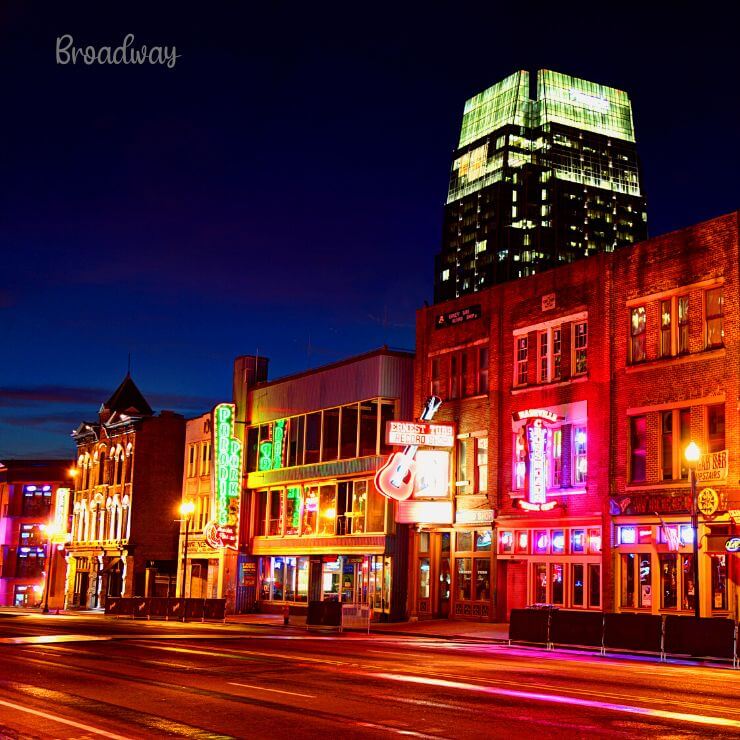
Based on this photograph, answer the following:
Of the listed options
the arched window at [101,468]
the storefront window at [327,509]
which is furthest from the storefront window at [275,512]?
the arched window at [101,468]

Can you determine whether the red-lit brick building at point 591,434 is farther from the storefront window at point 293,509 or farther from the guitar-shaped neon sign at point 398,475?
the storefront window at point 293,509

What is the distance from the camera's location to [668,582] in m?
35.5

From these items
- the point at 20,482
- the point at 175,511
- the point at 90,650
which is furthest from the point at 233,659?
the point at 20,482

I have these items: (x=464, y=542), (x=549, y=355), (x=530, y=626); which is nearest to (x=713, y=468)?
(x=530, y=626)

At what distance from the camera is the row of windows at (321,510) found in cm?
5091

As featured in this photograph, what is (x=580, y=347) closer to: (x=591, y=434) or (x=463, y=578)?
Result: (x=591, y=434)

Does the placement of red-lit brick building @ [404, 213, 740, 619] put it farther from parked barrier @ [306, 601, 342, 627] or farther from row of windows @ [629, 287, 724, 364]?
parked barrier @ [306, 601, 342, 627]

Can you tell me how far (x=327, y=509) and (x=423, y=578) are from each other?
8567 mm

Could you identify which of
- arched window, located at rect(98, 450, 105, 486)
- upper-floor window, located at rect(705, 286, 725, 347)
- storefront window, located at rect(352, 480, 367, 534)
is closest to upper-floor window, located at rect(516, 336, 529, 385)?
upper-floor window, located at rect(705, 286, 725, 347)

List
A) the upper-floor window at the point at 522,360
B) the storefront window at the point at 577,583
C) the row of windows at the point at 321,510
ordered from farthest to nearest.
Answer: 1. the row of windows at the point at 321,510
2. the upper-floor window at the point at 522,360
3. the storefront window at the point at 577,583

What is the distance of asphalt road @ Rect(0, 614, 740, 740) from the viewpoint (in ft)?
44.3

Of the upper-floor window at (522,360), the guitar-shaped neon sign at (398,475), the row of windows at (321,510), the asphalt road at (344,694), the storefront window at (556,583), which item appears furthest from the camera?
the row of windows at (321,510)

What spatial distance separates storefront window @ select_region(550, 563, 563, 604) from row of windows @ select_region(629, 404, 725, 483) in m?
4.81

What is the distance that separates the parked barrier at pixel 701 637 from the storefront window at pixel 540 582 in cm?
1316
